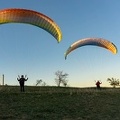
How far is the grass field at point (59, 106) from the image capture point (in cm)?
2813

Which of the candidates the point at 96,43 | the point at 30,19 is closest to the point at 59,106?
the point at 30,19

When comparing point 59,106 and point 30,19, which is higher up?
point 30,19

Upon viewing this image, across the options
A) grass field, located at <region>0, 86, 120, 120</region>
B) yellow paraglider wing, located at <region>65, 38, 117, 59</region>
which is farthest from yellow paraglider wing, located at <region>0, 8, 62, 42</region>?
yellow paraglider wing, located at <region>65, 38, 117, 59</region>

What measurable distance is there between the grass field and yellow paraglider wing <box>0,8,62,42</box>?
660 centimetres

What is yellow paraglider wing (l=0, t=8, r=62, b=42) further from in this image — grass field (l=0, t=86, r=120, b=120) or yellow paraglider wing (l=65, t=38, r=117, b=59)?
yellow paraglider wing (l=65, t=38, r=117, b=59)

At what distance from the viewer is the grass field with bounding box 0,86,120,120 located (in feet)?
92.3

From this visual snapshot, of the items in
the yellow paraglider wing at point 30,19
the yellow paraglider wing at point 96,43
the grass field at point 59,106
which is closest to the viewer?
the grass field at point 59,106

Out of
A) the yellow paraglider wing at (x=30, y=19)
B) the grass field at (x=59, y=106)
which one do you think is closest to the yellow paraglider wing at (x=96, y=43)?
the yellow paraglider wing at (x=30, y=19)

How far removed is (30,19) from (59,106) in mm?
10133

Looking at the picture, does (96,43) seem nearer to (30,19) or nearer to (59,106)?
(30,19)

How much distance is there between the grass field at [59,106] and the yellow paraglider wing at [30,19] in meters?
6.60

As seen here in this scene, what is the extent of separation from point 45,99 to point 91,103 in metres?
4.22

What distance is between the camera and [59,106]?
1257 inches

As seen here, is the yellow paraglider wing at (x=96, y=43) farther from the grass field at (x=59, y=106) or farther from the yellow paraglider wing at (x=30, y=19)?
the grass field at (x=59, y=106)
